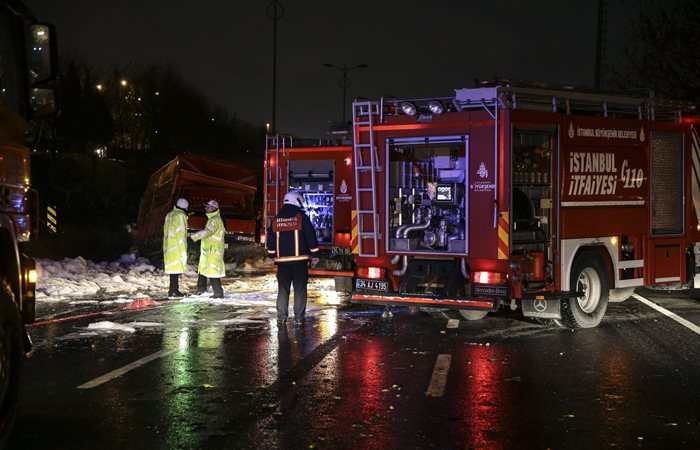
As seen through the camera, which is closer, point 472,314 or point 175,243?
point 472,314

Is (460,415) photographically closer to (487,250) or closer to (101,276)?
(487,250)

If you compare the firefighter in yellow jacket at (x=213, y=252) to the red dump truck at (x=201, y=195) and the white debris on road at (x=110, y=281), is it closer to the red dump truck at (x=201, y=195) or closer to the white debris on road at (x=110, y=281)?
the white debris on road at (x=110, y=281)

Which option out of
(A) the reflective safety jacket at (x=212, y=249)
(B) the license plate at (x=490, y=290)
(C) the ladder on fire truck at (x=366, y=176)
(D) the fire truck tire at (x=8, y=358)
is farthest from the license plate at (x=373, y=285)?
(D) the fire truck tire at (x=8, y=358)

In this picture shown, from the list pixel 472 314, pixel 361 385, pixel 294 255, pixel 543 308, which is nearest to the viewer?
pixel 361 385

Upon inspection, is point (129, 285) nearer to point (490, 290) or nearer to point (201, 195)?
point (201, 195)

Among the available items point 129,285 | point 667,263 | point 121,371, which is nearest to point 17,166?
point 121,371

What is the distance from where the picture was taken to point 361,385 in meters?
7.82

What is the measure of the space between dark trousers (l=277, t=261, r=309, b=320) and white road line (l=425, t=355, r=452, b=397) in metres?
2.82

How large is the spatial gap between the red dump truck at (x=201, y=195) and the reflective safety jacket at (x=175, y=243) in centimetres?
554

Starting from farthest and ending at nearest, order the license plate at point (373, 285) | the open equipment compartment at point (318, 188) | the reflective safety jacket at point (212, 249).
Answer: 1. the open equipment compartment at point (318, 188)
2. the reflective safety jacket at point (212, 249)
3. the license plate at point (373, 285)

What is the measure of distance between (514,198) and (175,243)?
20.0 ft

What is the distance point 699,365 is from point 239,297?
7932 mm

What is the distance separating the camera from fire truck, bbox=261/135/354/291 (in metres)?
15.4

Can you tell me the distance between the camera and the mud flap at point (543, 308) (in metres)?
11.2
